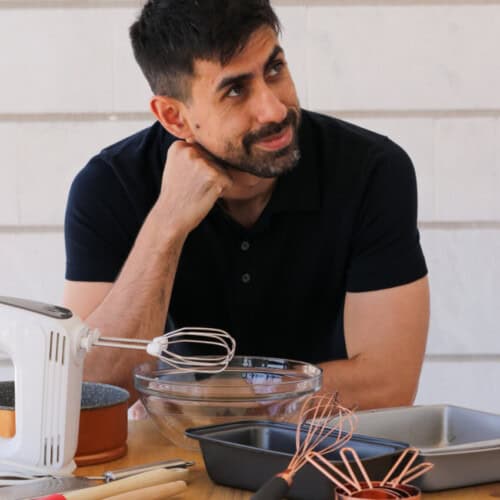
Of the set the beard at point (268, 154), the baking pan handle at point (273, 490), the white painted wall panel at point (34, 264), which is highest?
the beard at point (268, 154)

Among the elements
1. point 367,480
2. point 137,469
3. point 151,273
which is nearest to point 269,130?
point 151,273

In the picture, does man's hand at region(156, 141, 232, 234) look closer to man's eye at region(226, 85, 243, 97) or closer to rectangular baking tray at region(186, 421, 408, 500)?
man's eye at region(226, 85, 243, 97)

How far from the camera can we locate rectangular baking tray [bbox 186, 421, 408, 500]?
2.82 ft

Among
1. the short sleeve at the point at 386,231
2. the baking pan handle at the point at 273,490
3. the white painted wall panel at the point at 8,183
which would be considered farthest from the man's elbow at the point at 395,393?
the white painted wall panel at the point at 8,183

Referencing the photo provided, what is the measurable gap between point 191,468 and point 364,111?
5.36ft

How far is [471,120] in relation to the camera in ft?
8.23

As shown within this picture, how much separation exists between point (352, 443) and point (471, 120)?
1712 mm

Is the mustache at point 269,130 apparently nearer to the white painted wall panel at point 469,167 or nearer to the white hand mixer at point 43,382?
the white hand mixer at point 43,382

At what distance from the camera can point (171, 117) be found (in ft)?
5.73

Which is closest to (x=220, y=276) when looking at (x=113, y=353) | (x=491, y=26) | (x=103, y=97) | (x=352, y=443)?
(x=113, y=353)

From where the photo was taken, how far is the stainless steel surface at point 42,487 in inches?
35.1

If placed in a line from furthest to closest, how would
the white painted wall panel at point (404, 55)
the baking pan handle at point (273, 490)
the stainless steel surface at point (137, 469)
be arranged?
the white painted wall panel at point (404, 55)
the stainless steel surface at point (137, 469)
the baking pan handle at point (273, 490)

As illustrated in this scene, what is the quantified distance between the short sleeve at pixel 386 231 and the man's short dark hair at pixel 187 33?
0.97 ft

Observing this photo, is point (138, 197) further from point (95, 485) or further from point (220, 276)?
point (95, 485)
